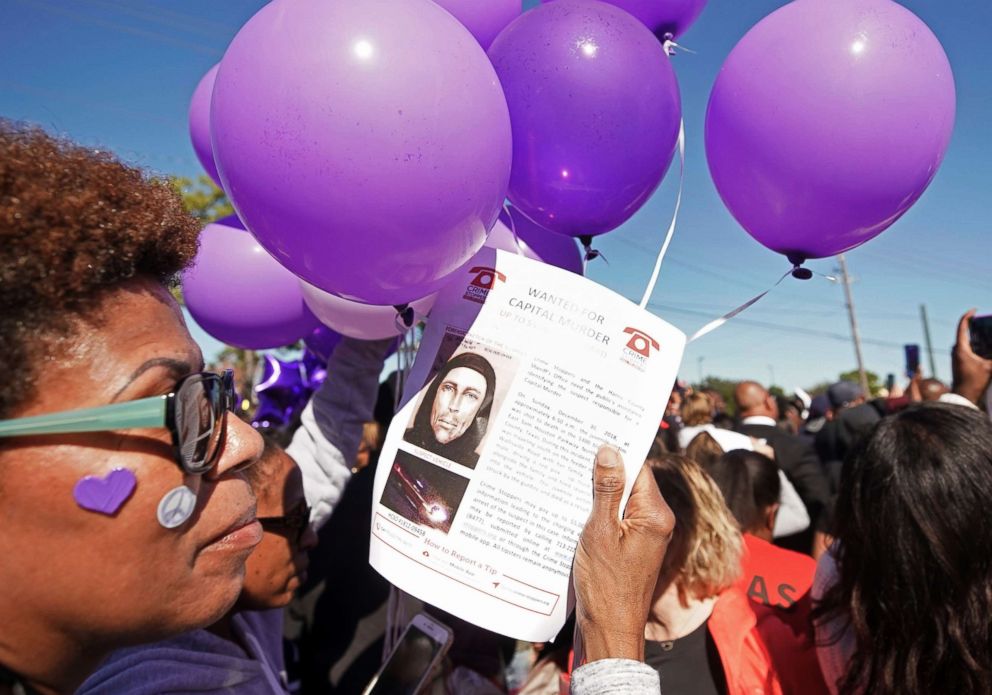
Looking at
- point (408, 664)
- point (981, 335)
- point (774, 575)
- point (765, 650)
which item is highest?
point (981, 335)

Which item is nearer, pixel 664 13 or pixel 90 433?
pixel 90 433

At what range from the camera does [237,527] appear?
3.72 feet

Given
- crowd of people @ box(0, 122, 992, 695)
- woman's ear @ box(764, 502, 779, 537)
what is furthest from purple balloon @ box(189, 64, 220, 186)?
woman's ear @ box(764, 502, 779, 537)

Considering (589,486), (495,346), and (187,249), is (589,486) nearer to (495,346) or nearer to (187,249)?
(495,346)

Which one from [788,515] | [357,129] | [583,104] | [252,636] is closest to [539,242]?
[583,104]

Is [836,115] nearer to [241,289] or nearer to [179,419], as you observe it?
[179,419]

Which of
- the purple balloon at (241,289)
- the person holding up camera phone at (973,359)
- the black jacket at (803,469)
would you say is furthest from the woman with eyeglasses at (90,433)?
the black jacket at (803,469)

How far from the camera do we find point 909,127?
1.33 meters

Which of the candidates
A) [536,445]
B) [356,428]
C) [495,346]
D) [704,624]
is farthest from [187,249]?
[704,624]

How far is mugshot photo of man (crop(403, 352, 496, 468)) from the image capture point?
1.21 meters

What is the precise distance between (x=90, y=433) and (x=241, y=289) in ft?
4.26

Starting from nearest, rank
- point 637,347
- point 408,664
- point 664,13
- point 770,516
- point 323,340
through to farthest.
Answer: point 637,347 < point 408,664 < point 664,13 < point 323,340 < point 770,516

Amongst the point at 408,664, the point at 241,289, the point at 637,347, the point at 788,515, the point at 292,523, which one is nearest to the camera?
the point at 637,347

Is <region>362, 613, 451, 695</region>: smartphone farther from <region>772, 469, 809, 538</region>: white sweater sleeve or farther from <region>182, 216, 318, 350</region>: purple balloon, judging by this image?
<region>772, 469, 809, 538</region>: white sweater sleeve
